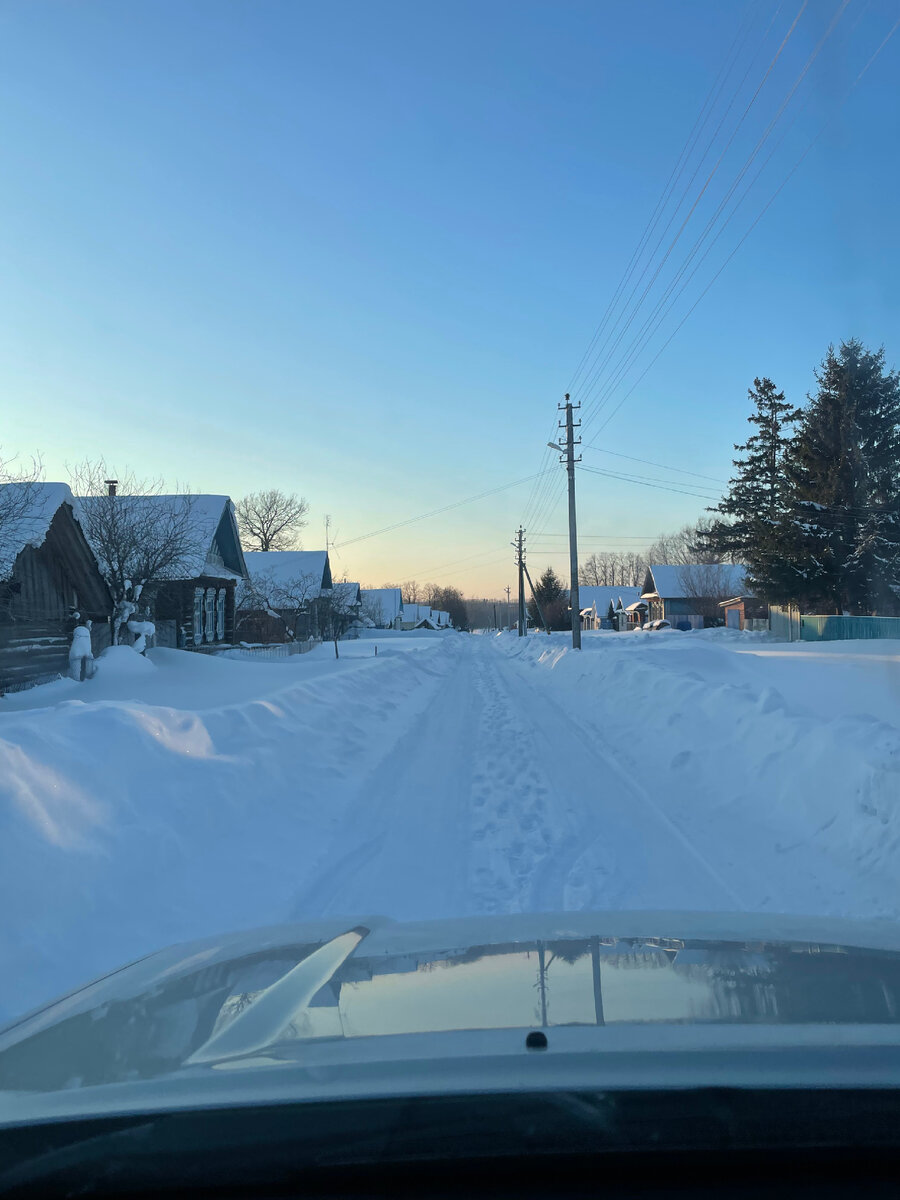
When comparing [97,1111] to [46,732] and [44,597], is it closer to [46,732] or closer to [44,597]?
[46,732]

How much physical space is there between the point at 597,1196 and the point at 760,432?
64250 millimetres

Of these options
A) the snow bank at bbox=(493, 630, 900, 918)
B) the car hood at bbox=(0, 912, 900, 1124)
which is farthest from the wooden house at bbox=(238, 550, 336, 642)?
the car hood at bbox=(0, 912, 900, 1124)

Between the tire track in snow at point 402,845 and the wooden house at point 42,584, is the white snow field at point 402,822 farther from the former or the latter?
the wooden house at point 42,584

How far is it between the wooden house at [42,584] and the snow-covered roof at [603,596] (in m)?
88.4

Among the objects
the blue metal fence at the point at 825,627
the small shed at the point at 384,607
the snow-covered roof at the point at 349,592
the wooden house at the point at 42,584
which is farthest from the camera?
the small shed at the point at 384,607

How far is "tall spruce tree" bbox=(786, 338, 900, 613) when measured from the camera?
3978 cm

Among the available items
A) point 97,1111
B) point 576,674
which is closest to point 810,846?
point 97,1111

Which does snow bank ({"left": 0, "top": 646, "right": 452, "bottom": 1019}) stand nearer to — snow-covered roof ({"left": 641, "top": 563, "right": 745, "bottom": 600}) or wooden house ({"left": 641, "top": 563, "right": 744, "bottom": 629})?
wooden house ({"left": 641, "top": 563, "right": 744, "bottom": 629})

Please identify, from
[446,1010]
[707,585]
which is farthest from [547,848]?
[707,585]

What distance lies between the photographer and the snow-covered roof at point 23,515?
16828 mm

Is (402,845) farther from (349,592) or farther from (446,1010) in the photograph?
(349,592)

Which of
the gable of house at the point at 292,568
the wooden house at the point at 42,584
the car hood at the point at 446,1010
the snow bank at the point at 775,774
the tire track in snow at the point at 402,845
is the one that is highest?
the gable of house at the point at 292,568

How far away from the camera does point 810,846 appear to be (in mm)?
6621

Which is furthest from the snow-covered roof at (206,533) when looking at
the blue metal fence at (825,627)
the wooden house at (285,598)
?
the blue metal fence at (825,627)
